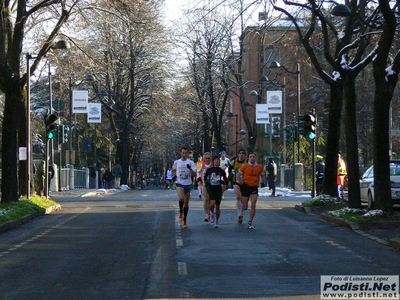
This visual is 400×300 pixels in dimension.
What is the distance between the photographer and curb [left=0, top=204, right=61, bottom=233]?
65.0 feet

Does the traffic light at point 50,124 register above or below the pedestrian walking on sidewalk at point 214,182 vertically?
above

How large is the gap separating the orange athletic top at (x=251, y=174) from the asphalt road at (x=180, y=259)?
1.08 m

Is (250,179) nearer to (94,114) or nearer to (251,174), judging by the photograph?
(251,174)

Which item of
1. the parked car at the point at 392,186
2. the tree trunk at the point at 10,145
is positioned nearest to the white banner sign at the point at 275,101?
the parked car at the point at 392,186

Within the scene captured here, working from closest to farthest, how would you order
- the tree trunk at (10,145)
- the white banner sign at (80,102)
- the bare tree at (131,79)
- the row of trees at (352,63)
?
the row of trees at (352,63), the tree trunk at (10,145), the white banner sign at (80,102), the bare tree at (131,79)

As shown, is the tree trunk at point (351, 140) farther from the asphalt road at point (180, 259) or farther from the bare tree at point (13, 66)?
the bare tree at point (13, 66)

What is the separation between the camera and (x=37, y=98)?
66125 millimetres

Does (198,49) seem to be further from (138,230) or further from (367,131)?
(138,230)

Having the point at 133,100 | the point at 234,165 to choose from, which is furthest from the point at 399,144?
the point at 234,165

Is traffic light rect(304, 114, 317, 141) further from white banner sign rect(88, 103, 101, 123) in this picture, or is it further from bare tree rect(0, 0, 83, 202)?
white banner sign rect(88, 103, 101, 123)

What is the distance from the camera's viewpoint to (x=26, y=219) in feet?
73.9

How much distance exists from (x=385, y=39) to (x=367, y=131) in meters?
38.5

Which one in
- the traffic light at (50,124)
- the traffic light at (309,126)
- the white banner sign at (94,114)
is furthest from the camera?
the white banner sign at (94,114)

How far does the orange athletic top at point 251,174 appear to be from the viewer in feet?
64.0
